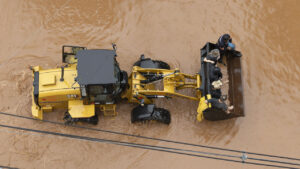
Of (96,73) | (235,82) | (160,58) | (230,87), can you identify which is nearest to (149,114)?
(96,73)

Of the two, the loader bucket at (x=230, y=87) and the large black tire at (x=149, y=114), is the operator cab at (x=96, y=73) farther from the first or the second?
the loader bucket at (x=230, y=87)

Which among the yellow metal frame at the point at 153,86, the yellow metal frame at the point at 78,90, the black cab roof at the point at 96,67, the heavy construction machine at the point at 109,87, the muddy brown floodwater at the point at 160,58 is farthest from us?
the muddy brown floodwater at the point at 160,58

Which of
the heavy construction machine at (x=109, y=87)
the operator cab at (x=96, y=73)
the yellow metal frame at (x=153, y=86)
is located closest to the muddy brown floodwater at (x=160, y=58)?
the heavy construction machine at (x=109, y=87)

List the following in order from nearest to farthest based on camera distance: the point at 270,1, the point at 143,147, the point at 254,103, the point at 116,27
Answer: the point at 143,147 < the point at 254,103 < the point at 116,27 < the point at 270,1

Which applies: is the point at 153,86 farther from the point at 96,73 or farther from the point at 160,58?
the point at 96,73

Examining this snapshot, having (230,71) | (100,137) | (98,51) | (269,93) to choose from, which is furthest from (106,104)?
(269,93)

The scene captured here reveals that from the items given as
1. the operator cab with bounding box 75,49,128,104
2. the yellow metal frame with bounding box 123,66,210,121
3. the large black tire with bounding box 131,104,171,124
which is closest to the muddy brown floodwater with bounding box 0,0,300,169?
the large black tire with bounding box 131,104,171,124

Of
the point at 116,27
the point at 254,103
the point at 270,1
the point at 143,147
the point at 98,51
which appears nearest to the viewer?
the point at 98,51

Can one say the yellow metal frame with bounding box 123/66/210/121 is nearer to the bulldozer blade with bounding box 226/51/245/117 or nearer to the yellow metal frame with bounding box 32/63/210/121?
the yellow metal frame with bounding box 32/63/210/121

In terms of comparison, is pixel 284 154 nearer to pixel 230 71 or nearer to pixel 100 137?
pixel 230 71
